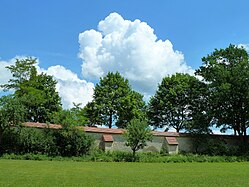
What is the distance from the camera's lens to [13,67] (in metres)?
43.3

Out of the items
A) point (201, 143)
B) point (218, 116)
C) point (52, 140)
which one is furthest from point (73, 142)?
point (218, 116)

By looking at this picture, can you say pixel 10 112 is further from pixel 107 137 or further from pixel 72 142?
pixel 107 137

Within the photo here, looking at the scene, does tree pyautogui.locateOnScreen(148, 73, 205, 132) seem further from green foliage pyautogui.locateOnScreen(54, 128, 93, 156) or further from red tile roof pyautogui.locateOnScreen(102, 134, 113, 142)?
green foliage pyautogui.locateOnScreen(54, 128, 93, 156)

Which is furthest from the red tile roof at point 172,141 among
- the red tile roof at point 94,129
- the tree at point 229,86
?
the tree at point 229,86

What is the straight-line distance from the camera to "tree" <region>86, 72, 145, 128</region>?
47250 millimetres

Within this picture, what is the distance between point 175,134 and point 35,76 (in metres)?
19.9

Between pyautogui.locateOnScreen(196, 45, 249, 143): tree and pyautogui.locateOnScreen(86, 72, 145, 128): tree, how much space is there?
10.9 meters

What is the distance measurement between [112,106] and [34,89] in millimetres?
11339

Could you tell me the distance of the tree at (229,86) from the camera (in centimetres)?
3888

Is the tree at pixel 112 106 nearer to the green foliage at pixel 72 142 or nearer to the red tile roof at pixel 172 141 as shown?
the red tile roof at pixel 172 141

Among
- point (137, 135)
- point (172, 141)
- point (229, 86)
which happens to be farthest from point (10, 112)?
point (229, 86)

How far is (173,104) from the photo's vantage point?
164ft

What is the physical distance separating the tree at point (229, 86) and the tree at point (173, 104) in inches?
258

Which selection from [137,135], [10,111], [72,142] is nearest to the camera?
[10,111]
